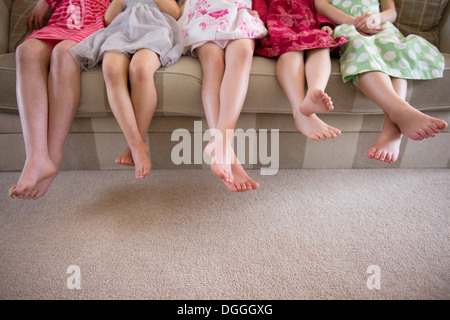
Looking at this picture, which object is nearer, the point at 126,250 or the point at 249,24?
A: the point at 126,250

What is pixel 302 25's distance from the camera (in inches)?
43.0

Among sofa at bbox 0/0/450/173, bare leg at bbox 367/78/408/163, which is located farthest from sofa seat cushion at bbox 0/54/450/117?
bare leg at bbox 367/78/408/163

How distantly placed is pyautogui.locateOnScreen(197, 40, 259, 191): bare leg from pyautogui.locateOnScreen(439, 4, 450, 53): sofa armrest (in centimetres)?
90

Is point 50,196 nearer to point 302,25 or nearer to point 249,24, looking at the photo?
point 249,24

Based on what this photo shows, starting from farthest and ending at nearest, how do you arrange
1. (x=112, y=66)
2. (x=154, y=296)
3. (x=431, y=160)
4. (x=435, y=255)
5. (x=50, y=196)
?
(x=431, y=160), (x=50, y=196), (x=112, y=66), (x=435, y=255), (x=154, y=296)

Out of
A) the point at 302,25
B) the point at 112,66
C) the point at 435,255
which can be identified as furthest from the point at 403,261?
the point at 112,66

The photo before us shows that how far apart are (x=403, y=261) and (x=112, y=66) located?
107 cm

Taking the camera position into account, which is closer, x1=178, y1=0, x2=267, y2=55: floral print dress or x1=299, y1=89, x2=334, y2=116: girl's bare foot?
x1=299, y1=89, x2=334, y2=116: girl's bare foot

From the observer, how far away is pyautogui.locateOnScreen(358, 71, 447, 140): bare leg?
2.65 feet

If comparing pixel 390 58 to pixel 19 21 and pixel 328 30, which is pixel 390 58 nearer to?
pixel 328 30

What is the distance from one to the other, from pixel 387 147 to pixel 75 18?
1267 mm

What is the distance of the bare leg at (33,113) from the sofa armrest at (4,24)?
44 cm

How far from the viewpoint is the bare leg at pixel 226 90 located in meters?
0.87

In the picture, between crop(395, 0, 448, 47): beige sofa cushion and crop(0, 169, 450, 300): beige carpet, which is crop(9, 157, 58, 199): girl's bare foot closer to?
crop(0, 169, 450, 300): beige carpet
